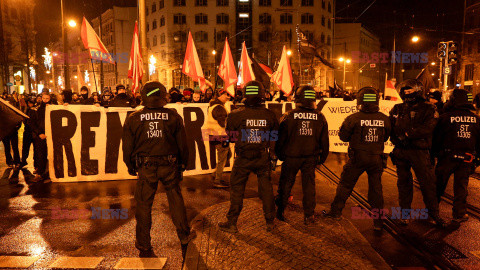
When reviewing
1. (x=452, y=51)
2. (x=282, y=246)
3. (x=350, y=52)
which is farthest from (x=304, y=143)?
(x=350, y=52)

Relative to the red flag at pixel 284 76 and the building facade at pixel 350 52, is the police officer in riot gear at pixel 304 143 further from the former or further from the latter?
the building facade at pixel 350 52

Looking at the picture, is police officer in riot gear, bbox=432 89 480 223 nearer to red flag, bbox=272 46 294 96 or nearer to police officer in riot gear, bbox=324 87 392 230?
police officer in riot gear, bbox=324 87 392 230

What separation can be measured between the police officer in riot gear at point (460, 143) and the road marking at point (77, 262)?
513 centimetres

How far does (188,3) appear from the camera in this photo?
190ft

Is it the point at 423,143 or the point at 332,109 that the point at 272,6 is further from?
the point at 423,143

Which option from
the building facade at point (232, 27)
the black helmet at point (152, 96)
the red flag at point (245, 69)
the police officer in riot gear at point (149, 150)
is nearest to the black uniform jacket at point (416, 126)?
the police officer in riot gear at point (149, 150)

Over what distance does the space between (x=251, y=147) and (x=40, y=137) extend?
566 centimetres

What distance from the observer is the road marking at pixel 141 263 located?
4.14 m

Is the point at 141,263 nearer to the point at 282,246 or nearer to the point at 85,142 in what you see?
the point at 282,246

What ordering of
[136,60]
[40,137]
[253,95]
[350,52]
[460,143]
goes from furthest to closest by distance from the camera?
1. [350,52]
2. [136,60]
3. [40,137]
4. [460,143]
5. [253,95]

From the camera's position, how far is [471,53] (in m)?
49.8

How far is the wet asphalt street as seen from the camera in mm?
4551

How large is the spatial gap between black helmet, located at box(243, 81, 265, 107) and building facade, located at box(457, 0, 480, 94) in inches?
2021

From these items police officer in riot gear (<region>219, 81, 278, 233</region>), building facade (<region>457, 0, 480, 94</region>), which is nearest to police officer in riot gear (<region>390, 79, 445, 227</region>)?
police officer in riot gear (<region>219, 81, 278, 233</region>)
